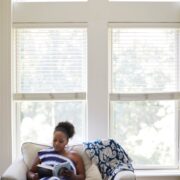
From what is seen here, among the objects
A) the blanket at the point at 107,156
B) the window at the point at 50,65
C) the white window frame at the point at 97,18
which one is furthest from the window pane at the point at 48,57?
the blanket at the point at 107,156

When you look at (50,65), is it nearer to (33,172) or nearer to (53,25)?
(53,25)

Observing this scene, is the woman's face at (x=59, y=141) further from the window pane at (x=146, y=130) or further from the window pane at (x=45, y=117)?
the window pane at (x=146, y=130)

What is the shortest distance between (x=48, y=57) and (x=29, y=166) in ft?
3.87

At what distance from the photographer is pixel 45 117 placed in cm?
357

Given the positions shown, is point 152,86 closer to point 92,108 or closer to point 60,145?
point 92,108

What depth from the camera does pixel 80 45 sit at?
3.51 metres

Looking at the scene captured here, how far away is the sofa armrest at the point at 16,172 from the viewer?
8.29 ft

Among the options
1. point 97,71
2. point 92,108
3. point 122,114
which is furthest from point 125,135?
point 97,71

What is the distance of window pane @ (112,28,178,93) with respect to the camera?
3.53 metres

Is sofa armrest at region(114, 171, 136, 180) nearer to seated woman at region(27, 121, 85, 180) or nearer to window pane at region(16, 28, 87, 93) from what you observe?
seated woman at region(27, 121, 85, 180)

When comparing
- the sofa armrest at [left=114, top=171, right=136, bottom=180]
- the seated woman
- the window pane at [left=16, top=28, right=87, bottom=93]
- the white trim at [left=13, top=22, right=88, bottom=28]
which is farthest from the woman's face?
the white trim at [left=13, top=22, right=88, bottom=28]

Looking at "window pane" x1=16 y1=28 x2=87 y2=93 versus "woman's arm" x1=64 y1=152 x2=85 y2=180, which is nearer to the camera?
"woman's arm" x1=64 y1=152 x2=85 y2=180
